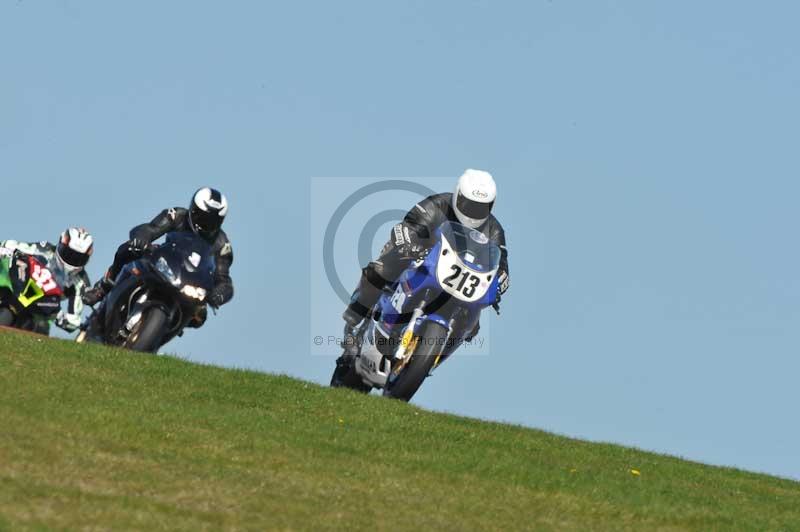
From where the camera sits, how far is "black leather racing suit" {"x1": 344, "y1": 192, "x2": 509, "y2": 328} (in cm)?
1820

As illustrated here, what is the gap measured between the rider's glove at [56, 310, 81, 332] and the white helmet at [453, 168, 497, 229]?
5.22m

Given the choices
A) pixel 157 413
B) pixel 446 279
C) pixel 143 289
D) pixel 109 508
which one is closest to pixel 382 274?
pixel 446 279

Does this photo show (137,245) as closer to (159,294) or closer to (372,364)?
(159,294)

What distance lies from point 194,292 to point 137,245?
123cm

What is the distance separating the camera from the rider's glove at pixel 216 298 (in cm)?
1873

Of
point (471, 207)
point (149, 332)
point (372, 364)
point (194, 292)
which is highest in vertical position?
point (471, 207)

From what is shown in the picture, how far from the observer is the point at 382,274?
18.4m

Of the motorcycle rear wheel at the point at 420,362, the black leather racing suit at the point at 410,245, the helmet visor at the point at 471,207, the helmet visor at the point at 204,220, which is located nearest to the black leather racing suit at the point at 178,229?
the helmet visor at the point at 204,220

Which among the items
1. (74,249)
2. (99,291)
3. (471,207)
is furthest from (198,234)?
(471,207)

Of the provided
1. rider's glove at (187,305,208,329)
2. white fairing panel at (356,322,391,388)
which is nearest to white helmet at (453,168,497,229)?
white fairing panel at (356,322,391,388)

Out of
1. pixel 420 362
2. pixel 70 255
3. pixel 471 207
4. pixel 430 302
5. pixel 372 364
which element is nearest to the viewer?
pixel 420 362

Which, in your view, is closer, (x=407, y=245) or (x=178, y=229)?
(x=407, y=245)

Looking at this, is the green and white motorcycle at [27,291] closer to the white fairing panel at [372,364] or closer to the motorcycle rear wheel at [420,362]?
the white fairing panel at [372,364]

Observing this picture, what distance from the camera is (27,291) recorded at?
20.7m
